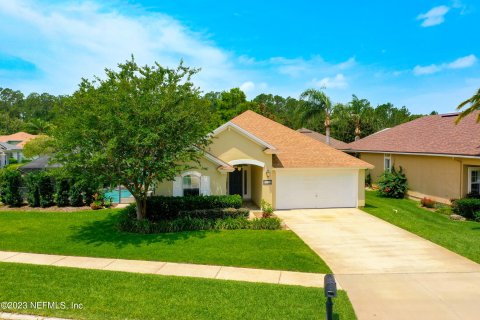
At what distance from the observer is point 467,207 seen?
17.5 m

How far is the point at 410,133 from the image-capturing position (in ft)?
88.7

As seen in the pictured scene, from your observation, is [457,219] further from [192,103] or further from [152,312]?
[152,312]

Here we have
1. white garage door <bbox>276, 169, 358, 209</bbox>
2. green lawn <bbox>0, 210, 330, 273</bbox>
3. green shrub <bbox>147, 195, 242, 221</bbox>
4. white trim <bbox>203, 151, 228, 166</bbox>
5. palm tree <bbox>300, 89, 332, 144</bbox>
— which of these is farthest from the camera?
palm tree <bbox>300, 89, 332, 144</bbox>

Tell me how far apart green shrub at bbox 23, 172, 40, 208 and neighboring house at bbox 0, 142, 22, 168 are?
33842mm

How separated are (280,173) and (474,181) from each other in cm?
1093

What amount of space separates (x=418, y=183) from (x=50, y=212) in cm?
Result: 2255

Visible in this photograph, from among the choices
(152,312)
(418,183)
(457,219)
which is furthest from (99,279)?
(418,183)

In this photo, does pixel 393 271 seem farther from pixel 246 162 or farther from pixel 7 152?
pixel 7 152

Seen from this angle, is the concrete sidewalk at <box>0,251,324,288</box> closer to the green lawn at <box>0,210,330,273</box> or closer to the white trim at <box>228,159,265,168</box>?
the green lawn at <box>0,210,330,273</box>

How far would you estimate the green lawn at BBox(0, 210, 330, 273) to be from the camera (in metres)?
10.5

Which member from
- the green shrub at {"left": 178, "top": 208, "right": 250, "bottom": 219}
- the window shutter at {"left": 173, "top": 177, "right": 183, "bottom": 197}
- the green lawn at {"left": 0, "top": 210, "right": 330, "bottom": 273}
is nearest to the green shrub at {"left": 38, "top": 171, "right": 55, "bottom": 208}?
the green lawn at {"left": 0, "top": 210, "right": 330, "bottom": 273}

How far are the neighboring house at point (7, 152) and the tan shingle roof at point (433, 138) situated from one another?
150 ft

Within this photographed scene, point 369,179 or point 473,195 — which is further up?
point 369,179

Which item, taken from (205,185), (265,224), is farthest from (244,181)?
(265,224)
